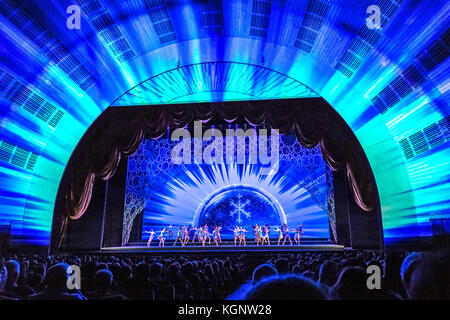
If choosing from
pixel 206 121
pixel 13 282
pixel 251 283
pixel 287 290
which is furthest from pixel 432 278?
pixel 206 121

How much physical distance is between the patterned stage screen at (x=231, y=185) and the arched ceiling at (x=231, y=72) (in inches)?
108

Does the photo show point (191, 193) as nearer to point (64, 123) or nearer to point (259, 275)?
point (64, 123)

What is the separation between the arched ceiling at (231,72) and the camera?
496cm

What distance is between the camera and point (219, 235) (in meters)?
10.2

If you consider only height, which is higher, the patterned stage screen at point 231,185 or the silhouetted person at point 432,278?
the patterned stage screen at point 231,185

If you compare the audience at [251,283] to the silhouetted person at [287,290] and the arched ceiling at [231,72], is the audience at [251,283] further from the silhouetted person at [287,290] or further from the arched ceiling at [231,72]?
the arched ceiling at [231,72]

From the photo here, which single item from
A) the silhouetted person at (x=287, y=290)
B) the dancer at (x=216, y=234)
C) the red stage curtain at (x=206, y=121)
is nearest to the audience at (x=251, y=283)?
the silhouetted person at (x=287, y=290)

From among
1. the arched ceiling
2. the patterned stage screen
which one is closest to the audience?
the arched ceiling

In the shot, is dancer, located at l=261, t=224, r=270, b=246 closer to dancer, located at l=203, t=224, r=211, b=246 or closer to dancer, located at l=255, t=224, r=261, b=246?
dancer, located at l=255, t=224, r=261, b=246

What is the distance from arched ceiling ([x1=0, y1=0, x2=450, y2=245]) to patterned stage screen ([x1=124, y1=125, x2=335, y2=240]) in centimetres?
275

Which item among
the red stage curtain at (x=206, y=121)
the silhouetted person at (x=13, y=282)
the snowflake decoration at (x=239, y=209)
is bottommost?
the silhouetted person at (x=13, y=282)

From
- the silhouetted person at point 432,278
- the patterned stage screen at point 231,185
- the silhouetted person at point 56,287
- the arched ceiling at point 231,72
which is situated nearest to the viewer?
the silhouetted person at point 432,278

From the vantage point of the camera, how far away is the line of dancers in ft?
32.7

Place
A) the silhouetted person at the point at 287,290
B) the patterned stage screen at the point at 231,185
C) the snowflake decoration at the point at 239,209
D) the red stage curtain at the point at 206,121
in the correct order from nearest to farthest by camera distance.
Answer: the silhouetted person at the point at 287,290
the red stage curtain at the point at 206,121
the patterned stage screen at the point at 231,185
the snowflake decoration at the point at 239,209
